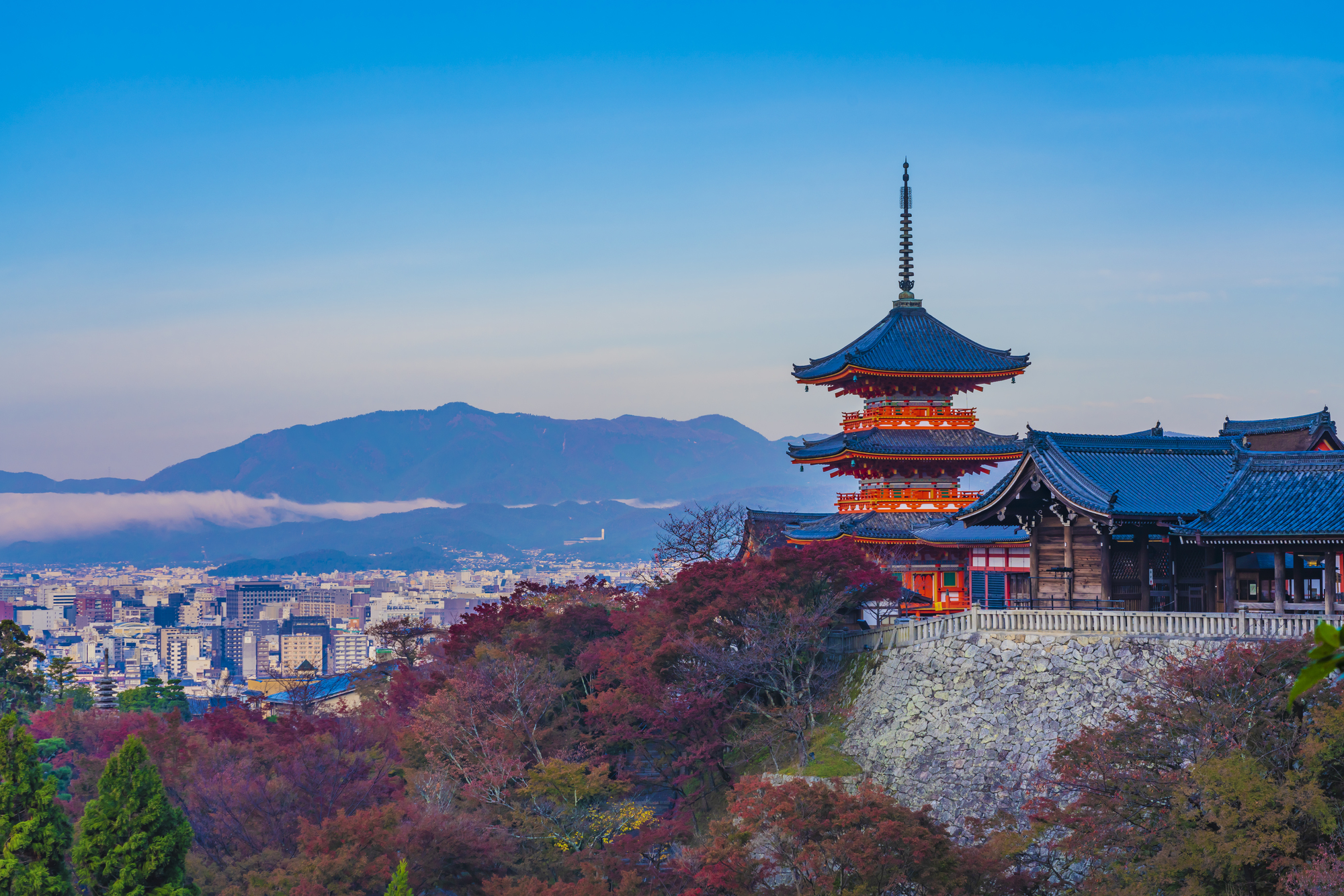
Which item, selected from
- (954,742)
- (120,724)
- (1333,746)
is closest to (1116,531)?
(954,742)

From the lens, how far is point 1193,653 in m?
20.1

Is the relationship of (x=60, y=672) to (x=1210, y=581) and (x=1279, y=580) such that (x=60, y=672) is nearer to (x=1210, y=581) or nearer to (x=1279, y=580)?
(x=1210, y=581)

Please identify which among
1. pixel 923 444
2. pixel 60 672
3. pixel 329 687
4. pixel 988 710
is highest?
pixel 923 444

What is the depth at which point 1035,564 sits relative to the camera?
2670 centimetres

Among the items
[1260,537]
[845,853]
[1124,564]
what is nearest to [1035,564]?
[1124,564]

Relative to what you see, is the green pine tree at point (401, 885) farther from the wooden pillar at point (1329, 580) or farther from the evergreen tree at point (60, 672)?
the evergreen tree at point (60, 672)

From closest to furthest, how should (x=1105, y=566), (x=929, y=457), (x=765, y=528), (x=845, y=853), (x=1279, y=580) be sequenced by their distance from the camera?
(x=845, y=853) < (x=1279, y=580) < (x=1105, y=566) < (x=929, y=457) < (x=765, y=528)

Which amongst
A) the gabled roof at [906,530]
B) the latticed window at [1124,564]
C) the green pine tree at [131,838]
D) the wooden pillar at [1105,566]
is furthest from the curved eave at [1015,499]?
the green pine tree at [131,838]

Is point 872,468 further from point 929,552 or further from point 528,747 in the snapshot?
point 528,747

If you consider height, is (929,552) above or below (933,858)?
above

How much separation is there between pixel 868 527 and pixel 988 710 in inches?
409

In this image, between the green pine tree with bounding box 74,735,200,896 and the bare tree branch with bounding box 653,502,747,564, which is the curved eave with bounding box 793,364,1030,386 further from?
the green pine tree with bounding box 74,735,200,896

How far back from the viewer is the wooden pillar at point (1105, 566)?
25359 millimetres

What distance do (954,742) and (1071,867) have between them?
3894 millimetres
